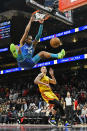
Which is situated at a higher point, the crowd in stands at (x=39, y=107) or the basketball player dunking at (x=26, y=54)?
the basketball player dunking at (x=26, y=54)

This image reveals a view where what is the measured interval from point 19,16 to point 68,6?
12.2 m

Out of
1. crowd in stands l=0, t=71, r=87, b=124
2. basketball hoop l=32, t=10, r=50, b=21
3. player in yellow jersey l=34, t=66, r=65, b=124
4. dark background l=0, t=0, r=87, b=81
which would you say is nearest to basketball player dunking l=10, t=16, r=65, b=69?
player in yellow jersey l=34, t=66, r=65, b=124

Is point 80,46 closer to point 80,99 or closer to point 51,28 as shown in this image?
point 51,28

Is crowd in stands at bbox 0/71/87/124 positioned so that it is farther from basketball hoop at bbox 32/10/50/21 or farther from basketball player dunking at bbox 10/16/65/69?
basketball player dunking at bbox 10/16/65/69

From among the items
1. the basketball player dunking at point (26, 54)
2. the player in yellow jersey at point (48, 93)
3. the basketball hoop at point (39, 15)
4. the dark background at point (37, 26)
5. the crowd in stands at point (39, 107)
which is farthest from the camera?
the dark background at point (37, 26)

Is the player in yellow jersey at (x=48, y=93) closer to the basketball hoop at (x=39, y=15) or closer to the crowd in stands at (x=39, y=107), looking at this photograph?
the basketball hoop at (x=39, y=15)

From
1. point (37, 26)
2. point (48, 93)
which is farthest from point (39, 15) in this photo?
point (37, 26)

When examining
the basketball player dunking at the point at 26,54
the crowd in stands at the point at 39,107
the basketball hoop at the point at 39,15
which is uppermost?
the basketball hoop at the point at 39,15

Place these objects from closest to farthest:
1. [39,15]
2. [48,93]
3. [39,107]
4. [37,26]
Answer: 1. [48,93]
2. [39,15]
3. [39,107]
4. [37,26]

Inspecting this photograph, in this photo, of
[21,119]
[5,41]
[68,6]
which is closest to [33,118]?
[21,119]

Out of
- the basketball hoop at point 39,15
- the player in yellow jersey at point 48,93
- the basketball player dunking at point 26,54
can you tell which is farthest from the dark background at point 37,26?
the basketball player dunking at point 26,54

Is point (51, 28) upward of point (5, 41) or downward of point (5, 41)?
upward

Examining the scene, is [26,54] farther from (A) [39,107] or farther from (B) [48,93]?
(A) [39,107]

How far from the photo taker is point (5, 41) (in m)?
18.1
